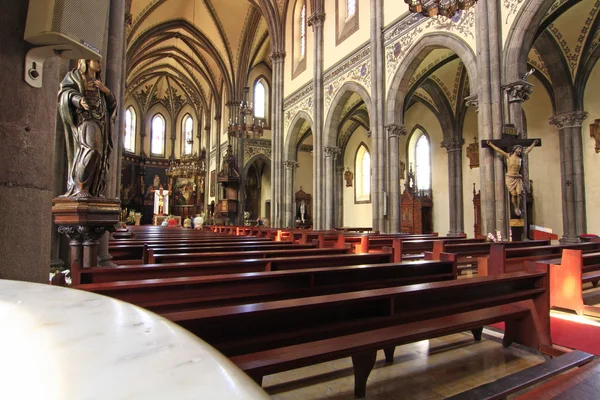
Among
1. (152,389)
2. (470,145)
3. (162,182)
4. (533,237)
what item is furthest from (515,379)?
(162,182)

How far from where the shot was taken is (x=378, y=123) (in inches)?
470

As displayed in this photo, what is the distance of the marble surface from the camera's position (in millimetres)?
499

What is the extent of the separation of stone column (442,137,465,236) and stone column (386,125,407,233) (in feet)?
18.2

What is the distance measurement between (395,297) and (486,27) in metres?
8.65

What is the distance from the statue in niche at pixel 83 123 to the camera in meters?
3.66

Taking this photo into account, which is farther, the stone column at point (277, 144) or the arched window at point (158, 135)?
the arched window at point (158, 135)

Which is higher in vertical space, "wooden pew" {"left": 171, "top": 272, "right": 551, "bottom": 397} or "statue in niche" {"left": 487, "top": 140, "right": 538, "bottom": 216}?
"statue in niche" {"left": 487, "top": 140, "right": 538, "bottom": 216}

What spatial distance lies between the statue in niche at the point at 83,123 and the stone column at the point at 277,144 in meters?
14.1

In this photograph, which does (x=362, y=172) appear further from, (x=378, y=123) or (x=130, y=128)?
(x=130, y=128)

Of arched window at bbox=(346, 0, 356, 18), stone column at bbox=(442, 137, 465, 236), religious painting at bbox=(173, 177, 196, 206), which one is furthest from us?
religious painting at bbox=(173, 177, 196, 206)

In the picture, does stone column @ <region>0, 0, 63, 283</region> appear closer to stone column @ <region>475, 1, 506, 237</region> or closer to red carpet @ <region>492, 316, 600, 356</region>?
red carpet @ <region>492, 316, 600, 356</region>

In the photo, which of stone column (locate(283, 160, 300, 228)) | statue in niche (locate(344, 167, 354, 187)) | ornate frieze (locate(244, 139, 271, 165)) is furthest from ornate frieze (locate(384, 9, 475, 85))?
ornate frieze (locate(244, 139, 271, 165))

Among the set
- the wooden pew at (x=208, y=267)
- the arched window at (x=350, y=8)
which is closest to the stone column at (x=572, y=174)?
the arched window at (x=350, y=8)

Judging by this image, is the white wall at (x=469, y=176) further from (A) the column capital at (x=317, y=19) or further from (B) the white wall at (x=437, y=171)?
(A) the column capital at (x=317, y=19)
